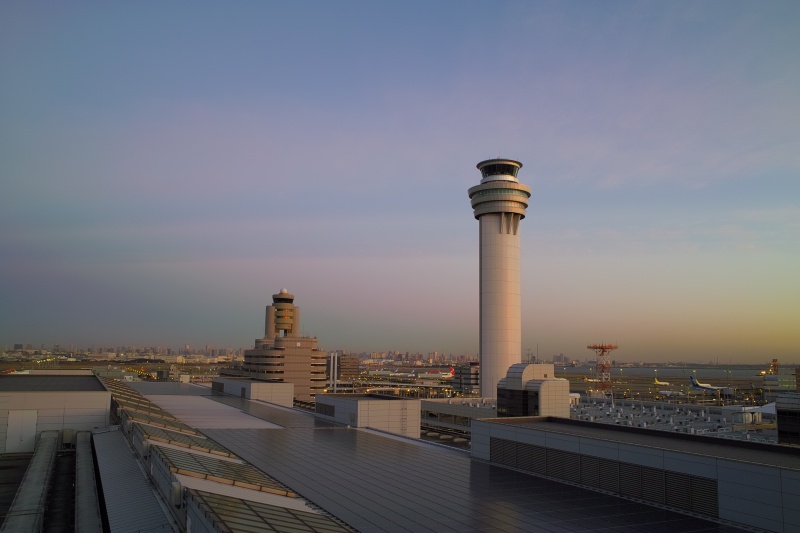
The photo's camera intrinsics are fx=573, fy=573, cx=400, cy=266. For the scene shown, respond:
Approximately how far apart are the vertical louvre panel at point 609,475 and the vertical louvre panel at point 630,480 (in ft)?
0.65

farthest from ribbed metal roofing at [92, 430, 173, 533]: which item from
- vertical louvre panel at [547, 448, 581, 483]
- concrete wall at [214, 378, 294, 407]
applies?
concrete wall at [214, 378, 294, 407]

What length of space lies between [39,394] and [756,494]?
148ft

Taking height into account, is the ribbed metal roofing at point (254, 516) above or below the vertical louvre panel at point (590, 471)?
above

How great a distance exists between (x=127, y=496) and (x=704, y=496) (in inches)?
807

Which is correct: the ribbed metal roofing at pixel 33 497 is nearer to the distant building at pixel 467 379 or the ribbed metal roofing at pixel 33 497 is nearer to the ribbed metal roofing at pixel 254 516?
the ribbed metal roofing at pixel 254 516

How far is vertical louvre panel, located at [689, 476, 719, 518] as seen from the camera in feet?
63.0

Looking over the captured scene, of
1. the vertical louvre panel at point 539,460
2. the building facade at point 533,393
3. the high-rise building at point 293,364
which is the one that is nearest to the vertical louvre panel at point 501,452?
the vertical louvre panel at point 539,460

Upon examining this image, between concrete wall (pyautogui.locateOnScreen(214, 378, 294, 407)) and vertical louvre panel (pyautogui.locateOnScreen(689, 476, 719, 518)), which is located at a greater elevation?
vertical louvre panel (pyautogui.locateOnScreen(689, 476, 719, 518))

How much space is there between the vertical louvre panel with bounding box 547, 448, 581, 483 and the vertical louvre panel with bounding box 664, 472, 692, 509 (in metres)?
4.32

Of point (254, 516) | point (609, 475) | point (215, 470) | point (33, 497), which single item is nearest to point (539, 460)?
point (609, 475)

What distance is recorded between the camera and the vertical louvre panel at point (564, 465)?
81.0 feet

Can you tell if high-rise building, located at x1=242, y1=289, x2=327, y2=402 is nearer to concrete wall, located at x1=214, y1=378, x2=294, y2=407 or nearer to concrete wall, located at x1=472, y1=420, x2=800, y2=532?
concrete wall, located at x1=214, y1=378, x2=294, y2=407

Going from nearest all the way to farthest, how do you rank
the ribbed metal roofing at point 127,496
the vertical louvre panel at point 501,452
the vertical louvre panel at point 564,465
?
the ribbed metal roofing at point 127,496 → the vertical louvre panel at point 564,465 → the vertical louvre panel at point 501,452

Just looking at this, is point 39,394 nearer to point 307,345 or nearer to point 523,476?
point 523,476
